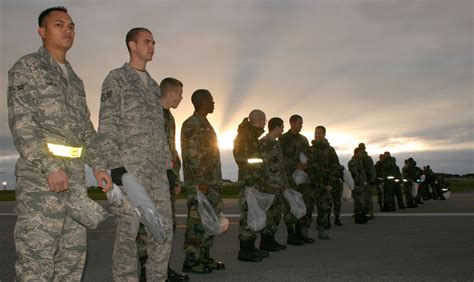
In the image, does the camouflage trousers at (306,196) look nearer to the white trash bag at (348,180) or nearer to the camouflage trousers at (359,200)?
the white trash bag at (348,180)

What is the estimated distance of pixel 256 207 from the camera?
6.40 meters

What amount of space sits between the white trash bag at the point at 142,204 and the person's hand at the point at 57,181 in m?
0.64

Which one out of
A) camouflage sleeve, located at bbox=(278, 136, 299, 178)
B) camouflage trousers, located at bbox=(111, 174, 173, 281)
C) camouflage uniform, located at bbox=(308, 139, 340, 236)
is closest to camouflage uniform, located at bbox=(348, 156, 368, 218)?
camouflage uniform, located at bbox=(308, 139, 340, 236)

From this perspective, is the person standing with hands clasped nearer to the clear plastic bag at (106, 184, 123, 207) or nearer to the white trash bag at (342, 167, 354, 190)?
the clear plastic bag at (106, 184, 123, 207)

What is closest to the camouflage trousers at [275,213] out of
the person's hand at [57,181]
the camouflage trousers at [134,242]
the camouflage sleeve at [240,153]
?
the camouflage sleeve at [240,153]

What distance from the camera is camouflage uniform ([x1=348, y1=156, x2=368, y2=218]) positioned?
1151cm

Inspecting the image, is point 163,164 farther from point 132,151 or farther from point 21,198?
point 21,198

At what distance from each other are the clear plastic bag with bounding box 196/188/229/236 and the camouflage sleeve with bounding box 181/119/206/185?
0.16 meters

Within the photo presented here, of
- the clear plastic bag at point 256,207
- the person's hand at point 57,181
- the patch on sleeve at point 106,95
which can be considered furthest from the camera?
the clear plastic bag at point 256,207

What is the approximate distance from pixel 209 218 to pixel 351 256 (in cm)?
234

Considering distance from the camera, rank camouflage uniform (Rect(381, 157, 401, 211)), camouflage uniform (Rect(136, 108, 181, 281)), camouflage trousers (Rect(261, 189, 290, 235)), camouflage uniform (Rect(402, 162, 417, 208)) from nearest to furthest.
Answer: camouflage uniform (Rect(136, 108, 181, 281)) < camouflage trousers (Rect(261, 189, 290, 235)) < camouflage uniform (Rect(381, 157, 401, 211)) < camouflage uniform (Rect(402, 162, 417, 208))

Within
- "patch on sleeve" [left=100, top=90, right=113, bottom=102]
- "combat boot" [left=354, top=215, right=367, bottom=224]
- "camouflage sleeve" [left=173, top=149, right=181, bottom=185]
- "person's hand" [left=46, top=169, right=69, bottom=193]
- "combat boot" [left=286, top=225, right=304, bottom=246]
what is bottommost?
"combat boot" [left=286, top=225, right=304, bottom=246]

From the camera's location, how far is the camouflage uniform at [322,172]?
8.86m

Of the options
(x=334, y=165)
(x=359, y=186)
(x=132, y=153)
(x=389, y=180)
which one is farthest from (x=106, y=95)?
(x=389, y=180)
